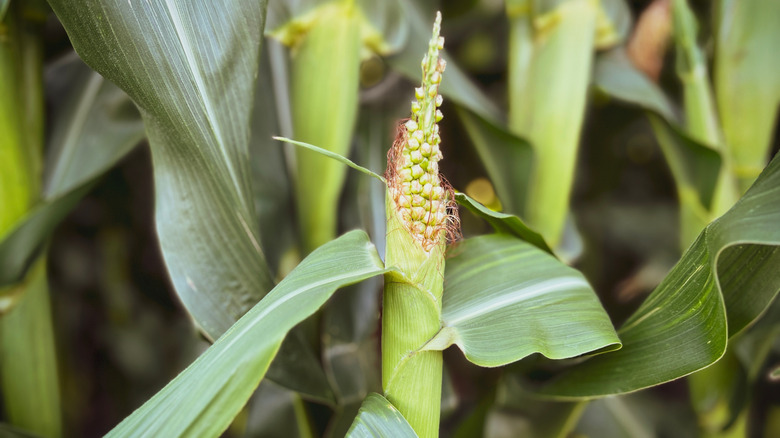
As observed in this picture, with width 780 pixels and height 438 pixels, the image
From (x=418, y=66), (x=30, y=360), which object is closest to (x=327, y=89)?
(x=418, y=66)

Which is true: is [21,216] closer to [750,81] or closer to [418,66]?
[418,66]

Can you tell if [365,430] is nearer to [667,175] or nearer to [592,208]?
[592,208]

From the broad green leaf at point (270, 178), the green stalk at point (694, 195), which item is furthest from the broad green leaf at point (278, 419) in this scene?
the green stalk at point (694, 195)

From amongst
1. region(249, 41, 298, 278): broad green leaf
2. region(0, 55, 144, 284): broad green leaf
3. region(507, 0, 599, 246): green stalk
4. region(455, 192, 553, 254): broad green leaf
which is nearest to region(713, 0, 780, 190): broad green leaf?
region(507, 0, 599, 246): green stalk

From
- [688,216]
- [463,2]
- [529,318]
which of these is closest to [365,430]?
[529,318]

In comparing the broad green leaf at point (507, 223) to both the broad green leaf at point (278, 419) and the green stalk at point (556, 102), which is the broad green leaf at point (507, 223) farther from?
the broad green leaf at point (278, 419)

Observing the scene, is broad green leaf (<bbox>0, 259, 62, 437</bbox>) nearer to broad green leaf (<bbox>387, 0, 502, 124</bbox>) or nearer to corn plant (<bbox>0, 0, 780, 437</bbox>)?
corn plant (<bbox>0, 0, 780, 437</bbox>)
